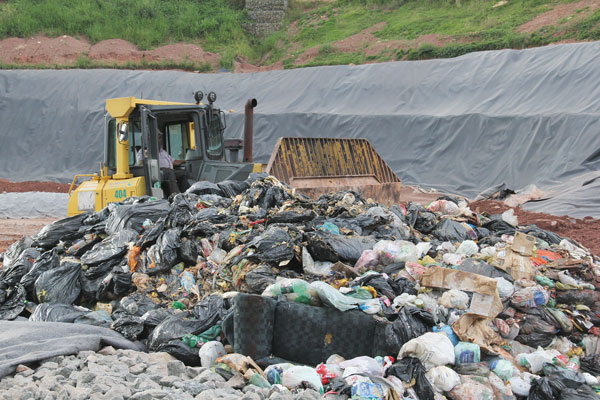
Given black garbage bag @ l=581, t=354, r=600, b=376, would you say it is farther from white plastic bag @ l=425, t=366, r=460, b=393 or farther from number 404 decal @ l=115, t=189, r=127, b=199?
number 404 decal @ l=115, t=189, r=127, b=199

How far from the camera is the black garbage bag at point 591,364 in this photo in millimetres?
3809

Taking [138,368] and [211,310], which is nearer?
[138,368]

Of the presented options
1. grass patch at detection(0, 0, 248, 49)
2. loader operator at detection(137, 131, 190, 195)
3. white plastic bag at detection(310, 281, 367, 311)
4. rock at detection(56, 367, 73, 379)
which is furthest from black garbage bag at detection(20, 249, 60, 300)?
grass patch at detection(0, 0, 248, 49)

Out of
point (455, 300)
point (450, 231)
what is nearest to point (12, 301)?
point (455, 300)

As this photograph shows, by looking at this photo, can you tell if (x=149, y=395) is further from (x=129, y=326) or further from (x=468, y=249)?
(x=468, y=249)

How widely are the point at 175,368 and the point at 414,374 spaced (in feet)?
4.77

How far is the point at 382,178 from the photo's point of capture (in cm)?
954

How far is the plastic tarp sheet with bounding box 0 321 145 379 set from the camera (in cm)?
346

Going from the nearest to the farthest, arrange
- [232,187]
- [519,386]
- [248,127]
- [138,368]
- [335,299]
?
[138,368] → [519,386] → [335,299] → [232,187] → [248,127]

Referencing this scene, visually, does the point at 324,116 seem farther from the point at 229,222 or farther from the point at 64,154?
the point at 229,222

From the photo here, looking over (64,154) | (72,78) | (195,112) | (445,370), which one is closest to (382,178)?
(195,112)

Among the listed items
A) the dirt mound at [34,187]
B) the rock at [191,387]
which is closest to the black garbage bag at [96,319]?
the rock at [191,387]

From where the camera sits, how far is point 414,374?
3363 millimetres

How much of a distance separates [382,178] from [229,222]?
4430 millimetres
